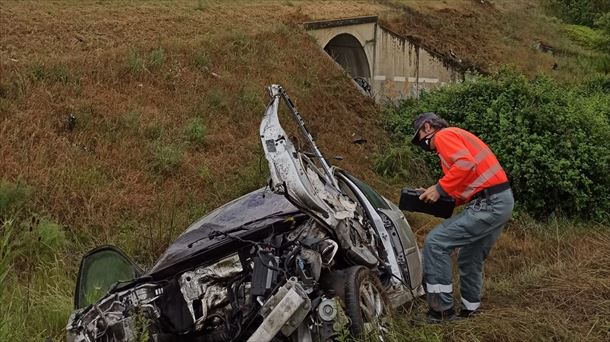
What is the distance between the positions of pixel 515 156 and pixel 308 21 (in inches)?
304

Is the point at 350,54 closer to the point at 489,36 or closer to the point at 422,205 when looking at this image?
the point at 489,36

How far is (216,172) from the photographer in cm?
1058

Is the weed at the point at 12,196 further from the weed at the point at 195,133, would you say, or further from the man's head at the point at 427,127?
the man's head at the point at 427,127

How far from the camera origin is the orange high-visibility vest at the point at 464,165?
16.5ft

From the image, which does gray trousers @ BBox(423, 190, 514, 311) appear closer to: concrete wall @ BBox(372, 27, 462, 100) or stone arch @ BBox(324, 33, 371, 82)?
concrete wall @ BBox(372, 27, 462, 100)

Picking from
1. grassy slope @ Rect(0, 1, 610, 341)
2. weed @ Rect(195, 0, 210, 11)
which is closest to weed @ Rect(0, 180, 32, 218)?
grassy slope @ Rect(0, 1, 610, 341)

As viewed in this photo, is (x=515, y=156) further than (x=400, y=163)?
No

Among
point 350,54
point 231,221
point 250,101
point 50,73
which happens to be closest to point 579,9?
→ point 350,54

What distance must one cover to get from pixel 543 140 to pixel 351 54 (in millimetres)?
9311

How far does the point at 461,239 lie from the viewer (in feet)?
17.1

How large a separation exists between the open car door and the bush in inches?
328

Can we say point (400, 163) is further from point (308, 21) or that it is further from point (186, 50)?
point (308, 21)

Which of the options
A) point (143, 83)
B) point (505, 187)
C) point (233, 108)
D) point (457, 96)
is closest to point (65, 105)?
point (143, 83)

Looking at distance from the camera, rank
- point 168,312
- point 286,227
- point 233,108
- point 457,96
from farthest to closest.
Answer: point 457,96 < point 233,108 < point 286,227 < point 168,312
